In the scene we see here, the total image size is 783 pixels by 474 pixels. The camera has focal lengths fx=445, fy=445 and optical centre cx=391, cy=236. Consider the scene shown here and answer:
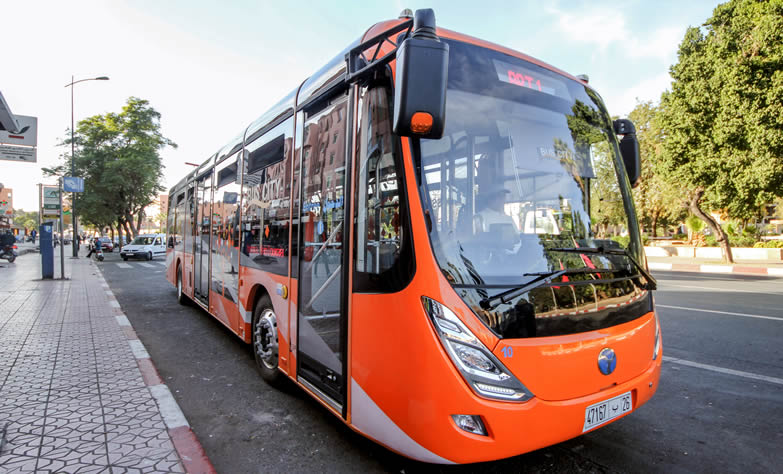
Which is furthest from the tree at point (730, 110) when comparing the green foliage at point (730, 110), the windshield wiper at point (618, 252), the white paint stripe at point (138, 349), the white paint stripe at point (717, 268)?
the white paint stripe at point (138, 349)

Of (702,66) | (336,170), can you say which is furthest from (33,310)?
(702,66)

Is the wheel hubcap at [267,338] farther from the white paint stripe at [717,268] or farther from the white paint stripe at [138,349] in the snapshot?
the white paint stripe at [717,268]

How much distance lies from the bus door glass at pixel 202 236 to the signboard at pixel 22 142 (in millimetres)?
3459

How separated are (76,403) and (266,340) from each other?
5.42ft

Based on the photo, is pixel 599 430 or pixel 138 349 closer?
pixel 599 430

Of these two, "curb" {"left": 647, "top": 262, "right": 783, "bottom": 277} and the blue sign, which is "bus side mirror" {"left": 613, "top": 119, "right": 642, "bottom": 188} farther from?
the blue sign

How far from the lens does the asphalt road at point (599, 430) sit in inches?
118

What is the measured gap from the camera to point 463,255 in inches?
99.2

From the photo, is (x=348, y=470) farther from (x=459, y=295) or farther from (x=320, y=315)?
(x=459, y=295)

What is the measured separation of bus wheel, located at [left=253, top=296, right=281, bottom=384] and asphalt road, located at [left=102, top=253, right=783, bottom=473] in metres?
0.18

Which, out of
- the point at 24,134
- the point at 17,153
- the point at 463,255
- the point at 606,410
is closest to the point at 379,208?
the point at 463,255

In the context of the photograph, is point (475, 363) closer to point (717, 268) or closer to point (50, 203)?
point (50, 203)

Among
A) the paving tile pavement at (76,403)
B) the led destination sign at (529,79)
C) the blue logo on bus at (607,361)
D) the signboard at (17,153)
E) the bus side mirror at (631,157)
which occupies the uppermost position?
the signboard at (17,153)

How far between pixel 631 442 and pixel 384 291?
228 cm
